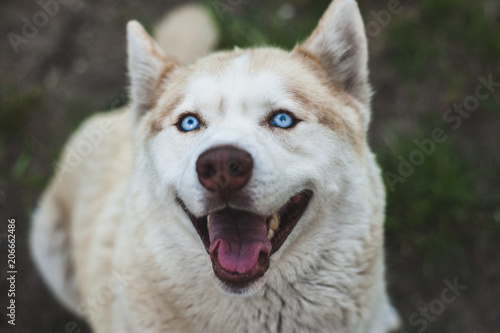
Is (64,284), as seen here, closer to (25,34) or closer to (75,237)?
(75,237)

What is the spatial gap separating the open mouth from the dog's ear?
788 mm

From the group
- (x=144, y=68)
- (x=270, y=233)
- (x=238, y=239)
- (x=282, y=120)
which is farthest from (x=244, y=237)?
(x=144, y=68)

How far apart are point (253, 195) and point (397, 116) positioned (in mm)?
2927

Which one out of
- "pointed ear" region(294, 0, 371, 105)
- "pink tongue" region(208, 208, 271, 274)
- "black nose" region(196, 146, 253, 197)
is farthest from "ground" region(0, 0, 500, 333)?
"black nose" region(196, 146, 253, 197)

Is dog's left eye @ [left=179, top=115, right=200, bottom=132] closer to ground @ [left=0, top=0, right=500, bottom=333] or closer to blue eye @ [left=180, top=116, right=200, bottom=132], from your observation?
blue eye @ [left=180, top=116, right=200, bottom=132]

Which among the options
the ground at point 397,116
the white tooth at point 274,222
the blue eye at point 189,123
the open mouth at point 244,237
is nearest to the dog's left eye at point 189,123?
the blue eye at point 189,123

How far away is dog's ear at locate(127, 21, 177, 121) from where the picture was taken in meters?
2.70

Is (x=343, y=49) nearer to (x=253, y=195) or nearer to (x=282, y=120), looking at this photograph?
(x=282, y=120)

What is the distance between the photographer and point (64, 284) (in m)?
3.95

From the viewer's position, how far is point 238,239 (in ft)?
7.14

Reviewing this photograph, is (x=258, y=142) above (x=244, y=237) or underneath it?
above

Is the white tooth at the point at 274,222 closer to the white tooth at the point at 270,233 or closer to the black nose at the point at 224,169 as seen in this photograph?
the white tooth at the point at 270,233

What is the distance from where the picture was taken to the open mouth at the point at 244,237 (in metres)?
2.13

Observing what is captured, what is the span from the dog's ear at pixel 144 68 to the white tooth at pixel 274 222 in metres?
1.02
